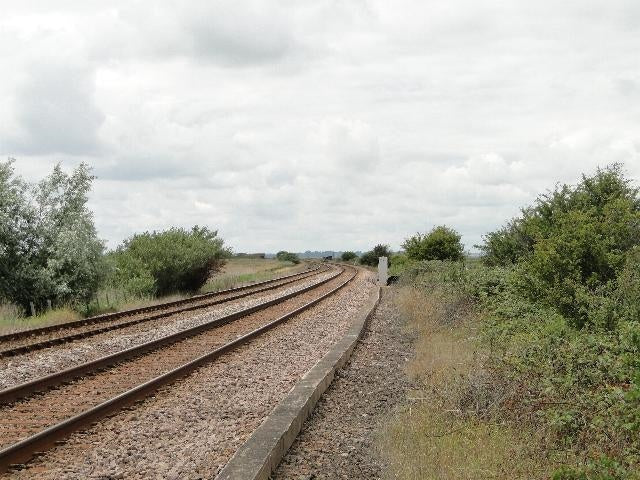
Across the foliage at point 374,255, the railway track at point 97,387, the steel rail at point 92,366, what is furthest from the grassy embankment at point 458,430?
the foliage at point 374,255

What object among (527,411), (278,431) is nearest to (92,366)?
(278,431)

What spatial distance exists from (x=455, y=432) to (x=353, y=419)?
63.7 inches

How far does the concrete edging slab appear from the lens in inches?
241

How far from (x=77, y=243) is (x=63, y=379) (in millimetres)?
13126

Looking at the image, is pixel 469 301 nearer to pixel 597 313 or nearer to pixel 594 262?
pixel 594 262

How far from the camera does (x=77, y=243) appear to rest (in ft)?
76.7

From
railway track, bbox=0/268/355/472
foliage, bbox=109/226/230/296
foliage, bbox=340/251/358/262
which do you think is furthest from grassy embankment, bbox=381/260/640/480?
foliage, bbox=340/251/358/262

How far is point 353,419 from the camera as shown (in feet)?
28.2

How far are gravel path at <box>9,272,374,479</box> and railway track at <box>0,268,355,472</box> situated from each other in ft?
0.60

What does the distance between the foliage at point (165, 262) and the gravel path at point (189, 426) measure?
55.2ft

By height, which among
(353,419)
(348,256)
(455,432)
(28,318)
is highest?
(348,256)

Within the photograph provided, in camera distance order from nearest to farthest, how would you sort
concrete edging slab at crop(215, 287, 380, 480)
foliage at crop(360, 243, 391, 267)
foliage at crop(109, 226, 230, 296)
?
concrete edging slab at crop(215, 287, 380, 480) → foliage at crop(109, 226, 230, 296) → foliage at crop(360, 243, 391, 267)

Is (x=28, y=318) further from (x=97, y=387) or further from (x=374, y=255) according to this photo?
(x=374, y=255)

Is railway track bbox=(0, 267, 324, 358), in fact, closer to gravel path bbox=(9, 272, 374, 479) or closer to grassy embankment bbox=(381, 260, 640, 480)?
gravel path bbox=(9, 272, 374, 479)
